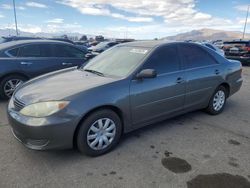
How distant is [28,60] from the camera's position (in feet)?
19.7

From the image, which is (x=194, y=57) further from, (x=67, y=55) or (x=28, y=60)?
(x=28, y=60)

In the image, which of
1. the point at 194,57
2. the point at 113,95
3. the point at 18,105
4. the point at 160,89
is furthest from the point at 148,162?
the point at 194,57

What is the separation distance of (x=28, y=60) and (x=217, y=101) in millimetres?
4612

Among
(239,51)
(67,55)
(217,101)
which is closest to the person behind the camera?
(217,101)

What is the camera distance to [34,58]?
6.12 m

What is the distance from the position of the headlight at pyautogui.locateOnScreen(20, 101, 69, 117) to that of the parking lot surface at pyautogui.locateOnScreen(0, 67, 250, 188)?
70cm

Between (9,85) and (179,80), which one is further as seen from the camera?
(9,85)

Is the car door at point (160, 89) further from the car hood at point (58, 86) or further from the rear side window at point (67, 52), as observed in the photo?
the rear side window at point (67, 52)

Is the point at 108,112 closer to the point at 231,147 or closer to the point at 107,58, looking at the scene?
the point at 107,58

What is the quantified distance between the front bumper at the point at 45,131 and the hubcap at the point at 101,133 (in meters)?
0.28

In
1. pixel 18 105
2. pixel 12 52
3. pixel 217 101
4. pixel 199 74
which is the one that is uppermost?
pixel 12 52

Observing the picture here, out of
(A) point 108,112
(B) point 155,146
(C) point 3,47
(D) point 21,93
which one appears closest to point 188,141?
(B) point 155,146

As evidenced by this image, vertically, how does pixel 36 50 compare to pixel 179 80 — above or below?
above

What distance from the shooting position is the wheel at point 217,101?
15.9ft
